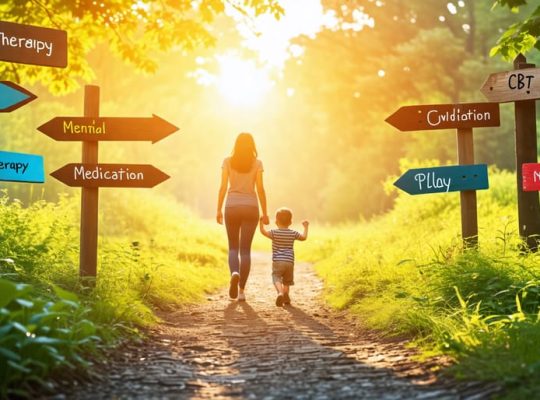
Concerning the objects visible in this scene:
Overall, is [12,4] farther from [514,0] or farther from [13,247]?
[514,0]

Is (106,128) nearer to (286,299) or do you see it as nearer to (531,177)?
(286,299)

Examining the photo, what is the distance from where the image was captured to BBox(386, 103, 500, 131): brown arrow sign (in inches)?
327

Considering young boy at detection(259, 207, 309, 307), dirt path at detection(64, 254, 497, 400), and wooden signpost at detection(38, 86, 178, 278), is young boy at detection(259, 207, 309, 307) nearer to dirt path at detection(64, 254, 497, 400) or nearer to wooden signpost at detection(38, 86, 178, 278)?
dirt path at detection(64, 254, 497, 400)

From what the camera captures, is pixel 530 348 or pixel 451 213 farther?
pixel 451 213

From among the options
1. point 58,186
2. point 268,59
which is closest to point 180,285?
point 58,186

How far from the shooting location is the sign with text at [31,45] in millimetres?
7305

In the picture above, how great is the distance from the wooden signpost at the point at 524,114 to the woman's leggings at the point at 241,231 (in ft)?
10.7

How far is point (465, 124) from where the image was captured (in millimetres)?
Answer: 8336

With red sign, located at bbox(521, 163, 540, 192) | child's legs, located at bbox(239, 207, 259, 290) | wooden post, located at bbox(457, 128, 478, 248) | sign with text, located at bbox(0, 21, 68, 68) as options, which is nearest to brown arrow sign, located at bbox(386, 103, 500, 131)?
wooden post, located at bbox(457, 128, 478, 248)

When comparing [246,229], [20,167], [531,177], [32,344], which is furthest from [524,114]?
[32,344]

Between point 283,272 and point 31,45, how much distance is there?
13.5ft

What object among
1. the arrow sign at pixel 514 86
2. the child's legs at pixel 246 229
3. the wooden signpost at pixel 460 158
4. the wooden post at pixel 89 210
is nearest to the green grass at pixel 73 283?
the wooden post at pixel 89 210

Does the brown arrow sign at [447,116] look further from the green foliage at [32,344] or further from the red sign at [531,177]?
the green foliage at [32,344]

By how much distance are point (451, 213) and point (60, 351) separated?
10.7 metres
